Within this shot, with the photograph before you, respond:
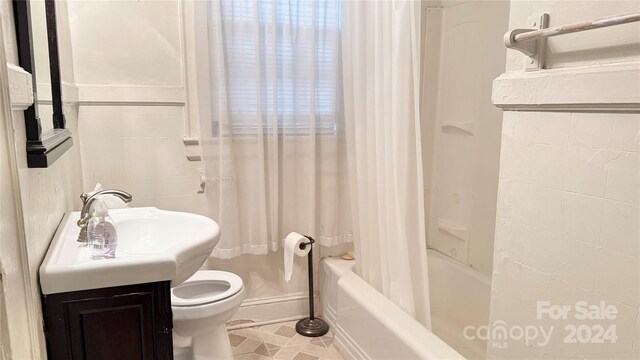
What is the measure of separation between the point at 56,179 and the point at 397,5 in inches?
53.4

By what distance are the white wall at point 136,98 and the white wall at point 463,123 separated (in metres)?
1.37

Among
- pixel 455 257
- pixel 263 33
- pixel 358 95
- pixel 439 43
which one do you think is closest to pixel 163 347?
pixel 358 95

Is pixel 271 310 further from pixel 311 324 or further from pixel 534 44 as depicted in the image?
pixel 534 44

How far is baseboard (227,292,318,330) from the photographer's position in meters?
2.46

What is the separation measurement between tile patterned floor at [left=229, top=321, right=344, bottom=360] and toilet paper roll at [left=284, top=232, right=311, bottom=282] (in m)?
0.35

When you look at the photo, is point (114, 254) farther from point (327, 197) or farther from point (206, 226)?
point (327, 197)

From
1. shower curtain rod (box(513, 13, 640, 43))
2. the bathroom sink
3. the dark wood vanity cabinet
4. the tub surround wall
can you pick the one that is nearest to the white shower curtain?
shower curtain rod (box(513, 13, 640, 43))

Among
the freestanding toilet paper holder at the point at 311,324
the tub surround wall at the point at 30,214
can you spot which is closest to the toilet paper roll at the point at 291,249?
the freestanding toilet paper holder at the point at 311,324

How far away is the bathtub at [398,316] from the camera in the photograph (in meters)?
1.65

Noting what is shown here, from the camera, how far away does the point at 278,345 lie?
89.9 inches

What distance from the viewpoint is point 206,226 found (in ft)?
4.75

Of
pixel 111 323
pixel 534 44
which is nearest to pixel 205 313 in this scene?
pixel 111 323

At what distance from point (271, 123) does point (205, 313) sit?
0.98m

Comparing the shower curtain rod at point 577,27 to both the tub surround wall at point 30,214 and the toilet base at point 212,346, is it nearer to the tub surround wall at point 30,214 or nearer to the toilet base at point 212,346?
the tub surround wall at point 30,214
